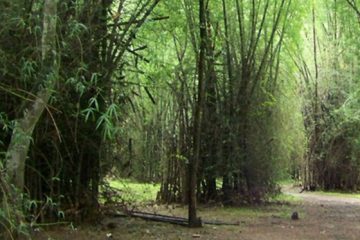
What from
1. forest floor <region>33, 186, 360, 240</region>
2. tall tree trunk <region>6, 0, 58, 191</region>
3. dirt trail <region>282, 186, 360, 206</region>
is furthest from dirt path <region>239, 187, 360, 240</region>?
tall tree trunk <region>6, 0, 58, 191</region>

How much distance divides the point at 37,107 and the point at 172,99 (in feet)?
21.5

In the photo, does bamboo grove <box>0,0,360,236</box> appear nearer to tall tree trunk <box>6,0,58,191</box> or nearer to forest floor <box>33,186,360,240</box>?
tall tree trunk <box>6,0,58,191</box>

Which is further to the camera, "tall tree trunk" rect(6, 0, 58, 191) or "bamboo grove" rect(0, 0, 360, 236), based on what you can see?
"bamboo grove" rect(0, 0, 360, 236)

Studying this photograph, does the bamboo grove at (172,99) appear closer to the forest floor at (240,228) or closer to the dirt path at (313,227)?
the forest floor at (240,228)

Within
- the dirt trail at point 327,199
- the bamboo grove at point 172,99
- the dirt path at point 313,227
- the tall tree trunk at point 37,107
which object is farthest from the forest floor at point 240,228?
the dirt trail at point 327,199

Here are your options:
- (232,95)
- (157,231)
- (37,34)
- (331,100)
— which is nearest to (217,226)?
(157,231)

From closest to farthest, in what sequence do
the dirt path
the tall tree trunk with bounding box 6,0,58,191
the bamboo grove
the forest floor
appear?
the tall tree trunk with bounding box 6,0,58,191, the bamboo grove, the forest floor, the dirt path

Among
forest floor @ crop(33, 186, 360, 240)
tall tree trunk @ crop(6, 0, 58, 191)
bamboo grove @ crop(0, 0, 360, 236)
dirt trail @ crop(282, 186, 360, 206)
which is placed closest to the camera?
tall tree trunk @ crop(6, 0, 58, 191)

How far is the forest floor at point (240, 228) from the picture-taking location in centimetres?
595

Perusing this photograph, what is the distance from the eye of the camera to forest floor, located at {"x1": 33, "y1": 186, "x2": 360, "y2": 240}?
19.5 ft

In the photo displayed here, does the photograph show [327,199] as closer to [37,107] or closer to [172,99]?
[172,99]

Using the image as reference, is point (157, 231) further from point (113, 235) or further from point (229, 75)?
point (229, 75)

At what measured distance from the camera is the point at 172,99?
1005 cm

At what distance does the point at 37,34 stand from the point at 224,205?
6.77 m
